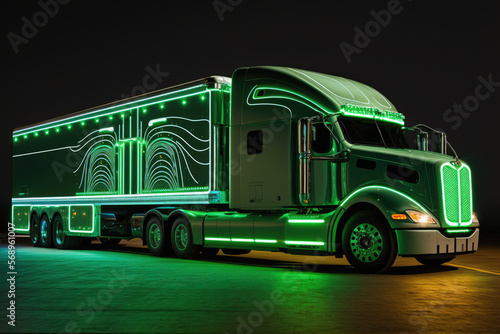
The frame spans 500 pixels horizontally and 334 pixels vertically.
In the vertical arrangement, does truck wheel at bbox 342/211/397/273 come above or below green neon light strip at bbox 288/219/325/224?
below

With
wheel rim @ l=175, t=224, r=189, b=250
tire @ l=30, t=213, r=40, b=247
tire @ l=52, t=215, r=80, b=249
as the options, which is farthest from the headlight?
tire @ l=30, t=213, r=40, b=247

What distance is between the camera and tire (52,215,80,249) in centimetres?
2244

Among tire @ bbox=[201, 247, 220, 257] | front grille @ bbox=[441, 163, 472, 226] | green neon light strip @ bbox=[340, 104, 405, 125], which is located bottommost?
tire @ bbox=[201, 247, 220, 257]

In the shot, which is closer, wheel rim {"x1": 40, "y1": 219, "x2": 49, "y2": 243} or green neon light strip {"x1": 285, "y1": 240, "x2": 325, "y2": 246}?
green neon light strip {"x1": 285, "y1": 240, "x2": 325, "y2": 246}

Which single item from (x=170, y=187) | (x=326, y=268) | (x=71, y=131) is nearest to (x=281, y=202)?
(x=326, y=268)

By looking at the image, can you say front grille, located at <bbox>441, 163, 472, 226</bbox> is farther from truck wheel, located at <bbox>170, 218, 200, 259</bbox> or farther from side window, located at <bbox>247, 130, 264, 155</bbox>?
truck wheel, located at <bbox>170, 218, 200, 259</bbox>

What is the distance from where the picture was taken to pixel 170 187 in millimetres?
17859

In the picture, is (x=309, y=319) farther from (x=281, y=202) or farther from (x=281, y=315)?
(x=281, y=202)

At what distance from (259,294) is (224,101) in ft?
24.4

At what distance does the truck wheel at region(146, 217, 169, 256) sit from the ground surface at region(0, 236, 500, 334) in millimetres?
2325

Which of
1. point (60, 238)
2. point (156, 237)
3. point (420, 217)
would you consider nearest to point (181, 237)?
point (156, 237)

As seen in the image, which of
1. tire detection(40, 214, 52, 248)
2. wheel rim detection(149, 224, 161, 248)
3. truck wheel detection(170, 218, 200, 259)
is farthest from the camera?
tire detection(40, 214, 52, 248)

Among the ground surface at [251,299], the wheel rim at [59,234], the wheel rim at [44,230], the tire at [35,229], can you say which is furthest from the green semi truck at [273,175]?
the tire at [35,229]

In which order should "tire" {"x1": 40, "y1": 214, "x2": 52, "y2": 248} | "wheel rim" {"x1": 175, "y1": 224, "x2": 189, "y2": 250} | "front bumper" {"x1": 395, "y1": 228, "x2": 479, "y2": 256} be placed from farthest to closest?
"tire" {"x1": 40, "y1": 214, "x2": 52, "y2": 248}
"wheel rim" {"x1": 175, "y1": 224, "x2": 189, "y2": 250}
"front bumper" {"x1": 395, "y1": 228, "x2": 479, "y2": 256}
